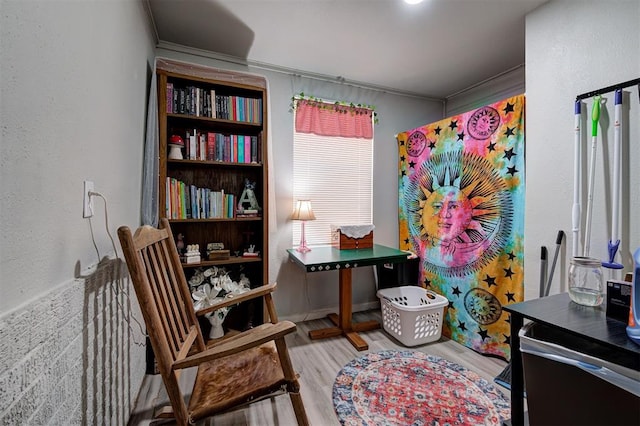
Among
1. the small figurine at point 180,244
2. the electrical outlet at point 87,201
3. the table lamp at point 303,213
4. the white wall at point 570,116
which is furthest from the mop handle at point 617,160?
the small figurine at point 180,244

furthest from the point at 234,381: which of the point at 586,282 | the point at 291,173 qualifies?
the point at 291,173

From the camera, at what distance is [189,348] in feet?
4.14

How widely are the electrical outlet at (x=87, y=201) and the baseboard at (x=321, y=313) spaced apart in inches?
79.4

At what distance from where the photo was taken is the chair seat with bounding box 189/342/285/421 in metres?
1.04

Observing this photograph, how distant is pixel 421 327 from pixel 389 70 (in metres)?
2.32

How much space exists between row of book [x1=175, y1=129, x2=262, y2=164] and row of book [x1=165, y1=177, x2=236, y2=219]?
0.81 ft

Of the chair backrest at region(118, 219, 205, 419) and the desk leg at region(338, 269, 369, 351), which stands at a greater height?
the chair backrest at region(118, 219, 205, 419)

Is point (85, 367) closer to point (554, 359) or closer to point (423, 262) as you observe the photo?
point (554, 359)

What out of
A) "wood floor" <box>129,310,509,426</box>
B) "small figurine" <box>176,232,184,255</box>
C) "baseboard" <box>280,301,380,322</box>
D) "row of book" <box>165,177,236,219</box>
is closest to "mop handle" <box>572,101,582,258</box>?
"wood floor" <box>129,310,509,426</box>

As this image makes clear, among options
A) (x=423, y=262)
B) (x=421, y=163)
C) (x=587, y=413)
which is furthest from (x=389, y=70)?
(x=587, y=413)

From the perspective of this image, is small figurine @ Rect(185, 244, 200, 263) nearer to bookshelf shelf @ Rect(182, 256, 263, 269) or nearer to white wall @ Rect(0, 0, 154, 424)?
bookshelf shelf @ Rect(182, 256, 263, 269)

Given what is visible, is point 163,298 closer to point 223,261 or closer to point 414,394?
point 223,261

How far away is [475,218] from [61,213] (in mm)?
2427

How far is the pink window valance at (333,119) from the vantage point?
2.69 m
